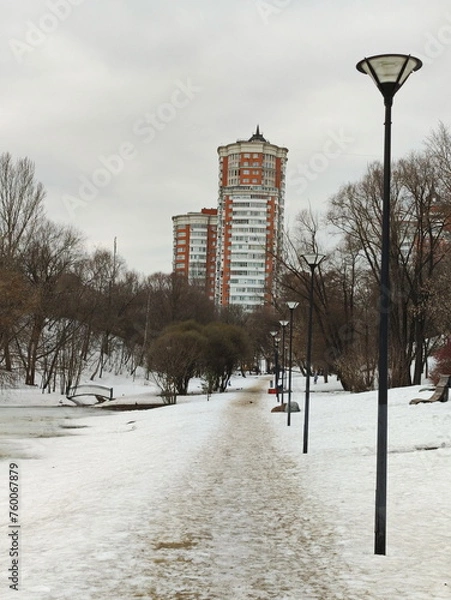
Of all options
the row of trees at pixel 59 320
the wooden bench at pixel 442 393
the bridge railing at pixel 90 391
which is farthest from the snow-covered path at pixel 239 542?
the bridge railing at pixel 90 391

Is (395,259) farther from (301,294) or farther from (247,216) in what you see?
(247,216)

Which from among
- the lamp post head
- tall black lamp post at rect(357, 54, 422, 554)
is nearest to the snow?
tall black lamp post at rect(357, 54, 422, 554)

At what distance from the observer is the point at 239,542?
701 centimetres

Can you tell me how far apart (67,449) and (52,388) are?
33349mm

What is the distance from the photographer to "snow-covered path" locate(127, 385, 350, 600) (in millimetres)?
5484

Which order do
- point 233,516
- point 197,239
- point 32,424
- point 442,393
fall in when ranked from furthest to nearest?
point 197,239 < point 32,424 < point 442,393 < point 233,516

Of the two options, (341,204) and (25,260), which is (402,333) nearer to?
(341,204)

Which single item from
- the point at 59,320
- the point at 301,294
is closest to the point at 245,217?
the point at 59,320

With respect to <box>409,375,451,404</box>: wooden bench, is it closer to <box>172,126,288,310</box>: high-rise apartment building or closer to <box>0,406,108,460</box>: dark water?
<box>0,406,108,460</box>: dark water

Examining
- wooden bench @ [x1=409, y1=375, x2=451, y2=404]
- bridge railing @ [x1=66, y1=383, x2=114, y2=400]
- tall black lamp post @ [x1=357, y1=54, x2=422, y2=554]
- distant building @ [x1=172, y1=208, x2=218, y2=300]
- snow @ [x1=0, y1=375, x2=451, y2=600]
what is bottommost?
bridge railing @ [x1=66, y1=383, x2=114, y2=400]

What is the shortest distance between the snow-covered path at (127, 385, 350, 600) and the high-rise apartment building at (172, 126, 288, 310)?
309ft

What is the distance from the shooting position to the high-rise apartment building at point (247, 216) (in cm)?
10994

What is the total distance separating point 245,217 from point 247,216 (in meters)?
0.43

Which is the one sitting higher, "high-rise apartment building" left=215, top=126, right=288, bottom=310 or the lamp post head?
"high-rise apartment building" left=215, top=126, right=288, bottom=310
